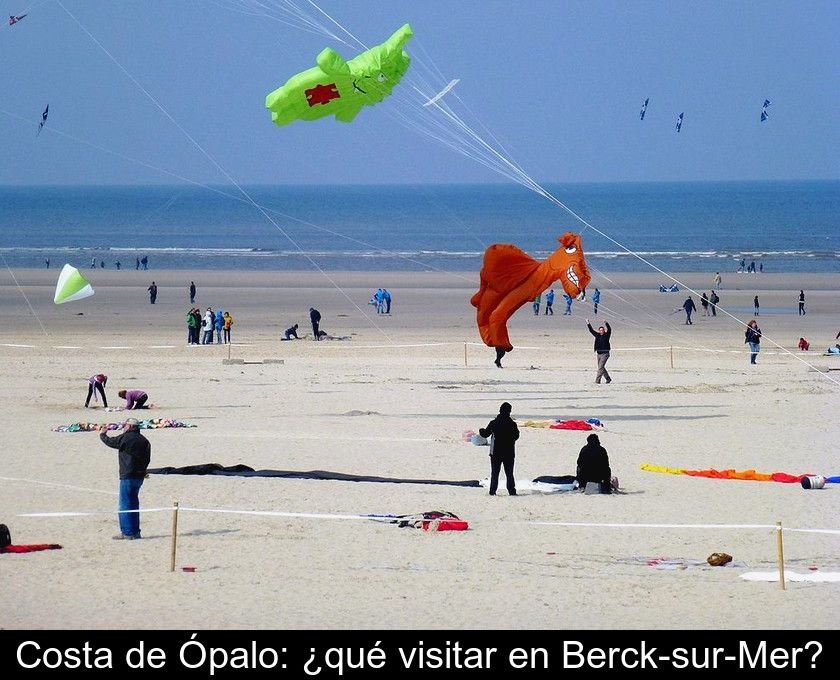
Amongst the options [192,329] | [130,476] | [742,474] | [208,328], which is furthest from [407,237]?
[130,476]

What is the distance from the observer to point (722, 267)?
209ft

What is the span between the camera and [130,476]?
10.9 metres

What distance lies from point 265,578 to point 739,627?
358 centimetres

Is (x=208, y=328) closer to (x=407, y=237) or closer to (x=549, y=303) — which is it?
(x=549, y=303)

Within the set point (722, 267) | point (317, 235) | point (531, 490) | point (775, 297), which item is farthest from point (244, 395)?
point (317, 235)

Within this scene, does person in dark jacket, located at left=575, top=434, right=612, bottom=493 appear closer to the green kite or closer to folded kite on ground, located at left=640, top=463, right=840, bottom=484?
folded kite on ground, located at left=640, top=463, right=840, bottom=484

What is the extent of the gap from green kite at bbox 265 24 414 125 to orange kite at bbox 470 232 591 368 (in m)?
2.71

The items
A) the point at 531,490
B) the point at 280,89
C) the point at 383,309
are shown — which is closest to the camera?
the point at 531,490

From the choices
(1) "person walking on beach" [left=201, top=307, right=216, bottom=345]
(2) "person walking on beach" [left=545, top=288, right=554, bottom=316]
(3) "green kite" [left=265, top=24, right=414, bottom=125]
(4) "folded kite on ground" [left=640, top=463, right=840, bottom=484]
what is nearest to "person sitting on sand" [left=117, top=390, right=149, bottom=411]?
(3) "green kite" [left=265, top=24, right=414, bottom=125]

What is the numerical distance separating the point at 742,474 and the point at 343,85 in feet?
24.4

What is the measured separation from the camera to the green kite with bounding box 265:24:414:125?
665 inches
